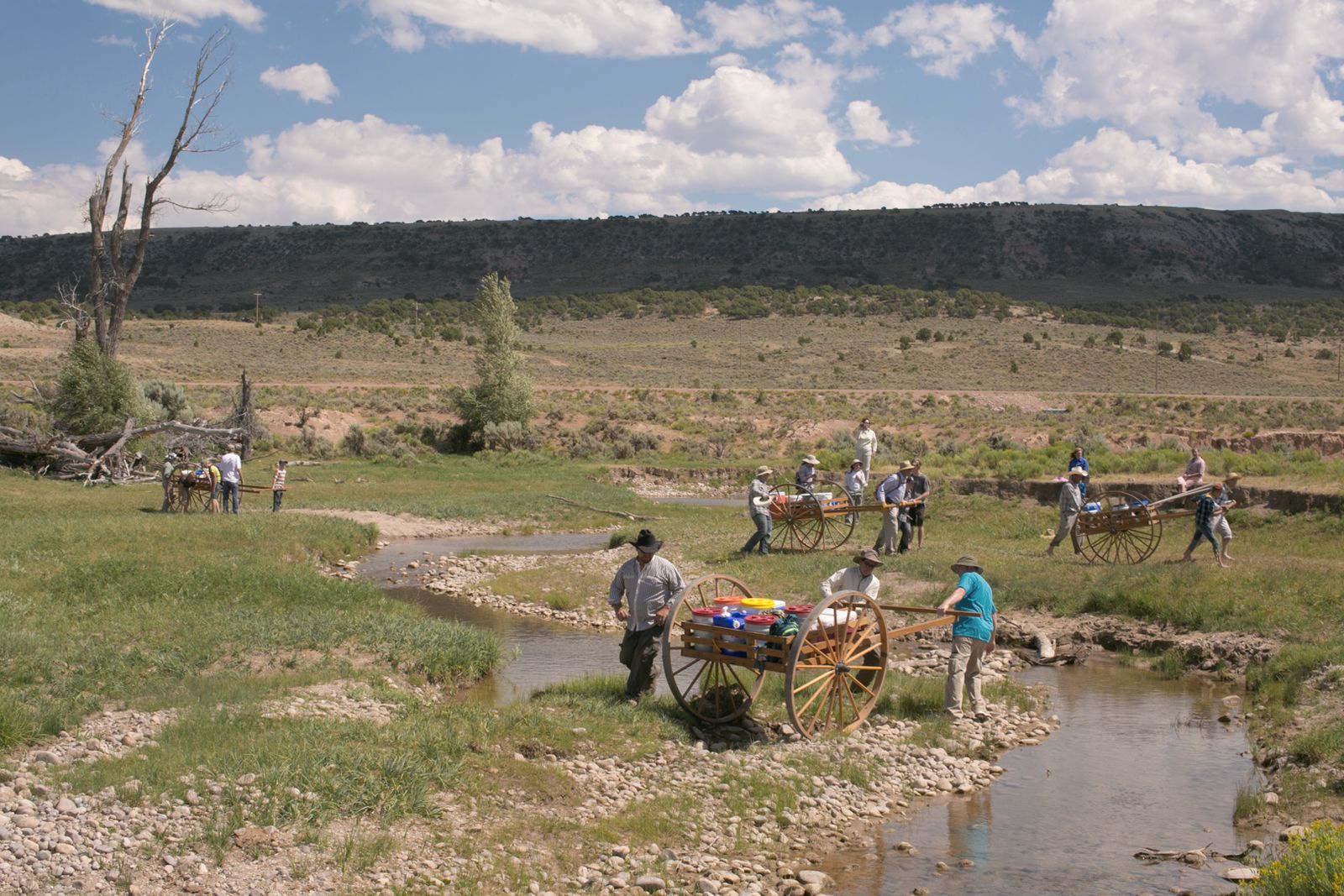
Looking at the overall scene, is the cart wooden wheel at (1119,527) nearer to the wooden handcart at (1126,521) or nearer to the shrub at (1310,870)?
the wooden handcart at (1126,521)

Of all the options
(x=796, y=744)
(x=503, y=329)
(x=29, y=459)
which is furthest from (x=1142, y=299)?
(x=796, y=744)

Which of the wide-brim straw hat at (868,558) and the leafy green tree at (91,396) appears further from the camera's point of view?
the leafy green tree at (91,396)

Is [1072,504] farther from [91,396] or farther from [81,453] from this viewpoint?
[91,396]

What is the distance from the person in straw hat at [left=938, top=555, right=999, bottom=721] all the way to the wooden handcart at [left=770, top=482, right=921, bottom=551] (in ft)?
24.5

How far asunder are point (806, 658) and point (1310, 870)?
189 inches

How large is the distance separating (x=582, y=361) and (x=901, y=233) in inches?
2345

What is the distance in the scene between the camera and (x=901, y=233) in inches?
4948

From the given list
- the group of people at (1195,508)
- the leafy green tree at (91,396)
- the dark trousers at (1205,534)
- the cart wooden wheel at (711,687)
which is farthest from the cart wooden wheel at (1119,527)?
the leafy green tree at (91,396)

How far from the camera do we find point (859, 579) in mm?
12039

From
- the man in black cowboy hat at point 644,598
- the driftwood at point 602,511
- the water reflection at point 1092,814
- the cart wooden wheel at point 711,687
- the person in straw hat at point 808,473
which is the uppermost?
the person in straw hat at point 808,473

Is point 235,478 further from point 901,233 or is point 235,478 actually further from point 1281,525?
point 901,233

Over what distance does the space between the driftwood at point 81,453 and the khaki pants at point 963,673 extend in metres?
23.3

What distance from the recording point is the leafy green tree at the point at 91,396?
31.8 meters

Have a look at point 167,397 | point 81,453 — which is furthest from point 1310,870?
point 167,397
